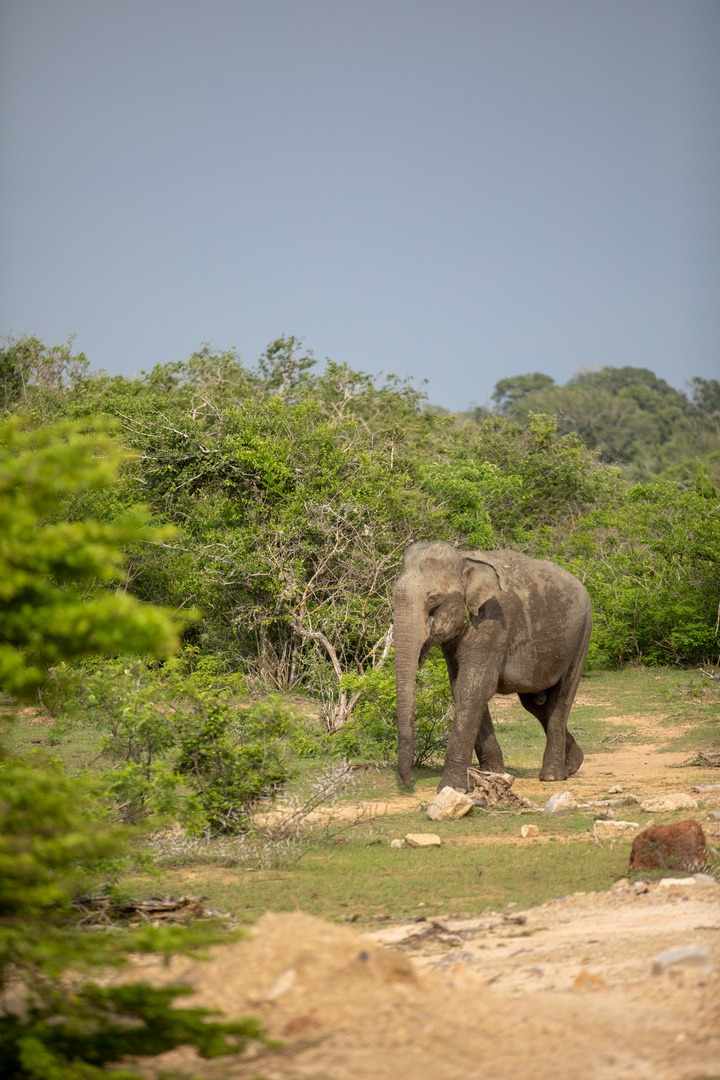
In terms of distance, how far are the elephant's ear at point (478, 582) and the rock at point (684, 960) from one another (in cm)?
568

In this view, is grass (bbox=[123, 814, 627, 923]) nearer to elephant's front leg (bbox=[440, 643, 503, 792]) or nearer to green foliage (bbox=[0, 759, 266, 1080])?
elephant's front leg (bbox=[440, 643, 503, 792])

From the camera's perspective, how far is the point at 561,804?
859 cm

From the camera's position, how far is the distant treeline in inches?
588

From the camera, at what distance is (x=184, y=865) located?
23.5 ft

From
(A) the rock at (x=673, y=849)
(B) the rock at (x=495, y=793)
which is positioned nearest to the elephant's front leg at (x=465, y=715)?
(B) the rock at (x=495, y=793)

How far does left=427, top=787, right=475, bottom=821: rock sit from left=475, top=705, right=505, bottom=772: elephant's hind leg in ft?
5.36

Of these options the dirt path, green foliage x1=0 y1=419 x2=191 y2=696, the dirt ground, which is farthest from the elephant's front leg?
green foliage x1=0 y1=419 x2=191 y2=696

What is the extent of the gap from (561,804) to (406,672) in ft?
5.96

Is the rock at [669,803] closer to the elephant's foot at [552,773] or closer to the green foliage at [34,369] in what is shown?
the elephant's foot at [552,773]

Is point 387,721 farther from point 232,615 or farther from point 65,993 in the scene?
point 65,993

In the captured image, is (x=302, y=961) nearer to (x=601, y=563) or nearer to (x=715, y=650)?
(x=715, y=650)

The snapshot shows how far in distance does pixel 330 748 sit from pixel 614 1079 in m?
8.47

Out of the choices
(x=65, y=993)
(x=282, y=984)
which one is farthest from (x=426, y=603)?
(x=65, y=993)

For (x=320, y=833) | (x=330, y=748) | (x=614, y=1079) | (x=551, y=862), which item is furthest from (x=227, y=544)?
(x=614, y=1079)
